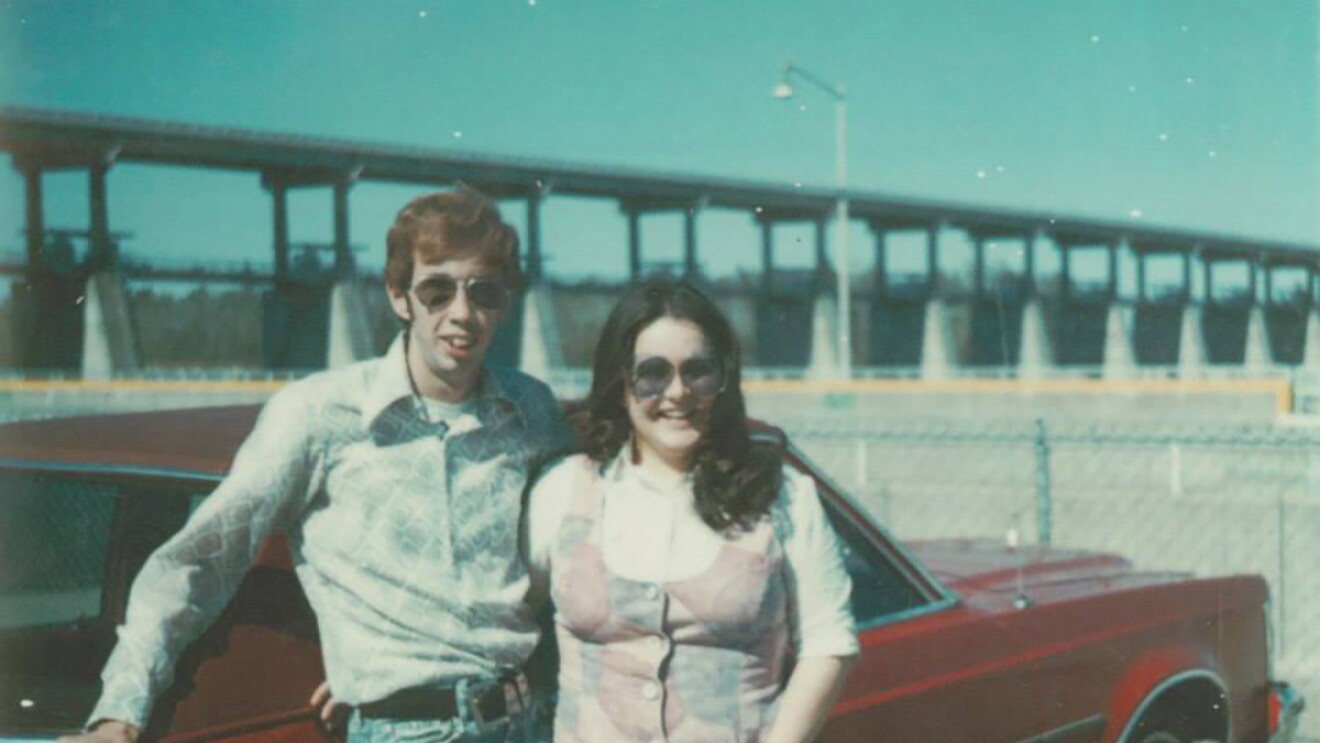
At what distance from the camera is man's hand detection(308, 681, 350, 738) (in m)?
2.21

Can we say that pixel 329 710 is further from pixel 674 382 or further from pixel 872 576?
pixel 872 576

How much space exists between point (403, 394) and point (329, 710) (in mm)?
522

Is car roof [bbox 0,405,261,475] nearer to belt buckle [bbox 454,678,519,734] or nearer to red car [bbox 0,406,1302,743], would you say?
red car [bbox 0,406,1302,743]

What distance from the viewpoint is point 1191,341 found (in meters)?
39.1

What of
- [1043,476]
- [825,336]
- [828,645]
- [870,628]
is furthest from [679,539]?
[825,336]

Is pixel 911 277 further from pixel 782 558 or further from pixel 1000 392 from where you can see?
pixel 782 558

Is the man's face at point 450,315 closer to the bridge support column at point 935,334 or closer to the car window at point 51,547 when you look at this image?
the car window at point 51,547

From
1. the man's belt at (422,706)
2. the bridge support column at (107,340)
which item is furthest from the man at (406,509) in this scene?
the bridge support column at (107,340)

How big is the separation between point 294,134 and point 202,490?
186 centimetres

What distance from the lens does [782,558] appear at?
2.19 metres

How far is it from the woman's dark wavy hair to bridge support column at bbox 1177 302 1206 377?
3706 cm

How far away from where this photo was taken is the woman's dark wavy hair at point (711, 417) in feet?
7.17

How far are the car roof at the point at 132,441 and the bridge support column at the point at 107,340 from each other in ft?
37.2

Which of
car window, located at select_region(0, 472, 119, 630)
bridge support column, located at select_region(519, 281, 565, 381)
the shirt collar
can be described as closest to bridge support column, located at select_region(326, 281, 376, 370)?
bridge support column, located at select_region(519, 281, 565, 381)
